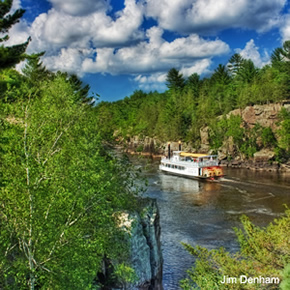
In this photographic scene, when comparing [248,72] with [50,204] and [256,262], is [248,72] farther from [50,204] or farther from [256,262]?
[50,204]

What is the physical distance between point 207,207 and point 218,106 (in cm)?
6029

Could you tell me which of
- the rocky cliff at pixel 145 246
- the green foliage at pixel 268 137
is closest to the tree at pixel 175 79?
the green foliage at pixel 268 137

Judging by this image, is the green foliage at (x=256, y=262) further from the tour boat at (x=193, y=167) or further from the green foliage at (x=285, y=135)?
the green foliage at (x=285, y=135)

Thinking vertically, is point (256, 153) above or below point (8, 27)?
below

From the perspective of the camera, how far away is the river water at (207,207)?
30.4 metres

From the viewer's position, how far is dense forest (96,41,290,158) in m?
82.0

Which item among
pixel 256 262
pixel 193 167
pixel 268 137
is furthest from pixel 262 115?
pixel 256 262

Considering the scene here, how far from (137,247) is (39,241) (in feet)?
27.9

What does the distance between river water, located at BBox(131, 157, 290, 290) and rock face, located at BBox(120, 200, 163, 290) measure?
3155mm

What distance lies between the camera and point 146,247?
809 inches

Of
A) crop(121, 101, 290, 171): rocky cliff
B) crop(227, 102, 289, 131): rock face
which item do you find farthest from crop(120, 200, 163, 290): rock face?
crop(227, 102, 289, 131): rock face

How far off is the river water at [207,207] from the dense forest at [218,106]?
47.1 ft

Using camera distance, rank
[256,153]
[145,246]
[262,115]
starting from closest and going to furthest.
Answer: [145,246] < [256,153] < [262,115]

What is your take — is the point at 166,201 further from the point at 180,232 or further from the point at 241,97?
the point at 241,97
